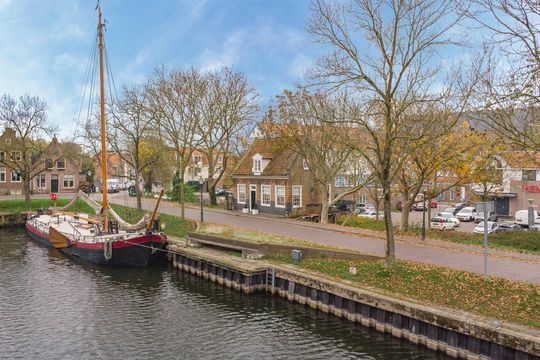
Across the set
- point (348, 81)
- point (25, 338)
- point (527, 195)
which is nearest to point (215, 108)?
point (348, 81)

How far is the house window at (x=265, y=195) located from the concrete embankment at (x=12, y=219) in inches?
996

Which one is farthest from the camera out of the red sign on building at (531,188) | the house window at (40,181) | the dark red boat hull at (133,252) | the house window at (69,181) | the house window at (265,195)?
the house window at (69,181)

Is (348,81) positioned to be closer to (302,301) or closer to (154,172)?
(302,301)

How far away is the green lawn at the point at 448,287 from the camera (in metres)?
14.6

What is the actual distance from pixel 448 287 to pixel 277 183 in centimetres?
2603

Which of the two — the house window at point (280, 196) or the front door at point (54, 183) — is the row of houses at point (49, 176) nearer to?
the front door at point (54, 183)

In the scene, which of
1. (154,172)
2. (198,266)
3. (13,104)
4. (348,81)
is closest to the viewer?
(348,81)

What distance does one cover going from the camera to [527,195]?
182 ft

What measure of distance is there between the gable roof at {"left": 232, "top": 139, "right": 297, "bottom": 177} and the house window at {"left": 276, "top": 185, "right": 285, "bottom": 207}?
50.2 inches

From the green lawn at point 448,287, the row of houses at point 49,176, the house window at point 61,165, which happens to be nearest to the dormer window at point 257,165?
the green lawn at point 448,287

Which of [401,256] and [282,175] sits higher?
[282,175]

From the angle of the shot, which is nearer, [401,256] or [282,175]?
[401,256]

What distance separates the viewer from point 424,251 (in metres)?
23.0

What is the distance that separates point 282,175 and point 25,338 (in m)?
27.3
